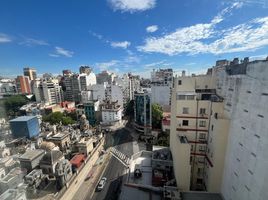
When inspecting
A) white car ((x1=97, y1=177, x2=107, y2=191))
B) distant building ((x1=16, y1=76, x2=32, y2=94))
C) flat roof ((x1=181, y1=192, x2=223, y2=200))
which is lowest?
white car ((x1=97, y1=177, x2=107, y2=191))

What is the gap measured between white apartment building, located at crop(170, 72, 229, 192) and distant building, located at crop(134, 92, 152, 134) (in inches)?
353

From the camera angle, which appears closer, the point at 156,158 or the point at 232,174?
the point at 232,174

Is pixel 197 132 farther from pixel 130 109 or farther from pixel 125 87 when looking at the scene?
pixel 125 87

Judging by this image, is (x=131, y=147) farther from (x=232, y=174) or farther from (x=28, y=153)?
(x=232, y=174)

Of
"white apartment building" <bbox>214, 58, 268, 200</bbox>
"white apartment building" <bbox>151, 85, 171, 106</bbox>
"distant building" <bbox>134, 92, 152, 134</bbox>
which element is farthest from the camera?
"white apartment building" <bbox>151, 85, 171, 106</bbox>

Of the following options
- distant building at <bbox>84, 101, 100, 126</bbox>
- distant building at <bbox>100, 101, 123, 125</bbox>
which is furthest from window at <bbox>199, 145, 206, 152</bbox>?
distant building at <bbox>84, 101, 100, 126</bbox>

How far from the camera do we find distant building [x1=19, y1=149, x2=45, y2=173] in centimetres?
882

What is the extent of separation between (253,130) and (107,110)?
18281 mm

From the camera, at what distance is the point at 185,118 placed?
25.8 ft

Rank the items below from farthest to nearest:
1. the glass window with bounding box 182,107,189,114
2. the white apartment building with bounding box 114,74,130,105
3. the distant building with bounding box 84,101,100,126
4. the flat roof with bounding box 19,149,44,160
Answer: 1. the white apartment building with bounding box 114,74,130,105
2. the distant building with bounding box 84,101,100,126
3. the flat roof with bounding box 19,149,44,160
4. the glass window with bounding box 182,107,189,114

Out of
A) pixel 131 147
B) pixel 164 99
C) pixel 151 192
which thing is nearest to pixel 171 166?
pixel 151 192

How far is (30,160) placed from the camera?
28.9 ft

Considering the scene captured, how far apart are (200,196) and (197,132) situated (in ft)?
9.35

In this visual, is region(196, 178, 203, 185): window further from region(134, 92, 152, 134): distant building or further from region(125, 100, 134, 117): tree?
region(125, 100, 134, 117): tree
